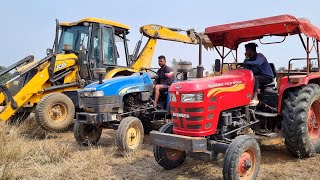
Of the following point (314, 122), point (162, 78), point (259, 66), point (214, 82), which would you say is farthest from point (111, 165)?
point (314, 122)

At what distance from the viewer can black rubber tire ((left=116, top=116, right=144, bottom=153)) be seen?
235 inches

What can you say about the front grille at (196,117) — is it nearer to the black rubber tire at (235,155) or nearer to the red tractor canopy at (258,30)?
the black rubber tire at (235,155)

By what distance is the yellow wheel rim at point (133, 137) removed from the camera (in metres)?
6.18

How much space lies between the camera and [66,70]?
8.73m

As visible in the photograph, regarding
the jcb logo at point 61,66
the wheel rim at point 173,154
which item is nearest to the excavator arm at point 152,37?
the jcb logo at point 61,66

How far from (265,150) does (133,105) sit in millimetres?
2697

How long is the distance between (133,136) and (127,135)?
214mm

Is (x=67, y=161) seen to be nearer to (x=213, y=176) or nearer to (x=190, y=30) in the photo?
(x=213, y=176)

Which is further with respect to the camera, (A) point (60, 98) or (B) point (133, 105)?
(A) point (60, 98)

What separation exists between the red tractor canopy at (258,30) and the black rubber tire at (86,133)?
300 cm

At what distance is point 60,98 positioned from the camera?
7.75 meters

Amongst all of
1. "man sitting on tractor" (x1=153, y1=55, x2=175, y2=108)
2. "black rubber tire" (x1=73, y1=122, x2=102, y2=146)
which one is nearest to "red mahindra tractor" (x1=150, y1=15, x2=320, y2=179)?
"man sitting on tractor" (x1=153, y1=55, x2=175, y2=108)

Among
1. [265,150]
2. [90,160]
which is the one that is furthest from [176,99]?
[265,150]

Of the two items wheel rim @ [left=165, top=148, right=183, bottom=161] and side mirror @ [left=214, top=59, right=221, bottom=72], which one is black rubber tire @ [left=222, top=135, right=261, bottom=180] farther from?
side mirror @ [left=214, top=59, right=221, bottom=72]
